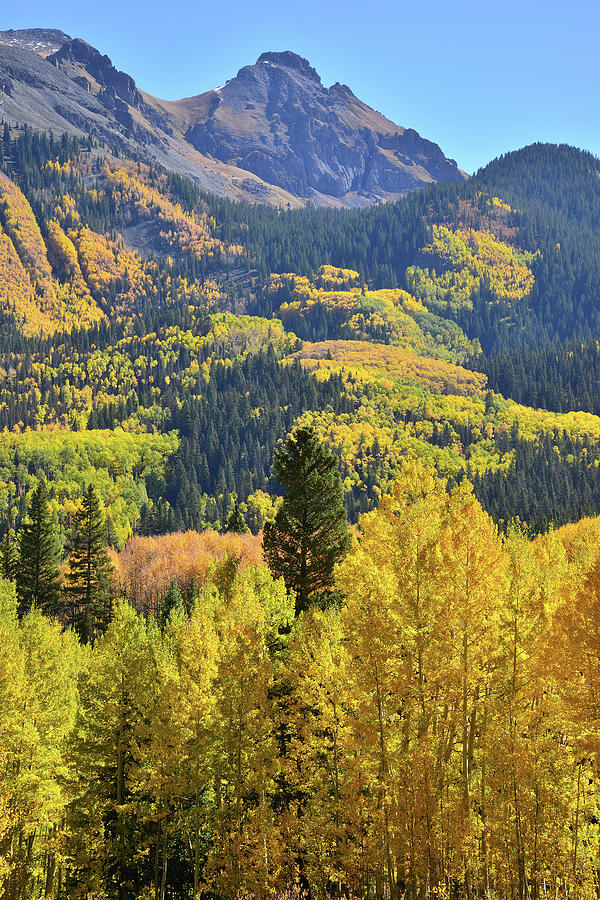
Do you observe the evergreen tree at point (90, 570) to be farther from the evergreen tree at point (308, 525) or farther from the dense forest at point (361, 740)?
the evergreen tree at point (308, 525)

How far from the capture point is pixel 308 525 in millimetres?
37719

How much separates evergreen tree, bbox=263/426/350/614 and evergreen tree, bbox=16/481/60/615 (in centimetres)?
4103

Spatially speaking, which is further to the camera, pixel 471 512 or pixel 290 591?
pixel 290 591

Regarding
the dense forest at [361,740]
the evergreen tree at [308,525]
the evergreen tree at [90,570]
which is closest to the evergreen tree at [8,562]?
the evergreen tree at [90,570]

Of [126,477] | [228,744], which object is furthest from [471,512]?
[126,477]

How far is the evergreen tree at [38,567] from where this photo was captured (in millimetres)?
71938

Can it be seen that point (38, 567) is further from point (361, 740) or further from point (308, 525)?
point (361, 740)

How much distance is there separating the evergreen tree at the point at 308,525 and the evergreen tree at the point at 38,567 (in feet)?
135

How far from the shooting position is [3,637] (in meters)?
41.1

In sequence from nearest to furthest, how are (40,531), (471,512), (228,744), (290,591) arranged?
1. (471,512)
2. (228,744)
3. (290,591)
4. (40,531)

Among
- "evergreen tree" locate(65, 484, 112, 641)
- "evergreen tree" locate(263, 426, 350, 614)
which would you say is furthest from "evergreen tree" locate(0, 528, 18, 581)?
"evergreen tree" locate(263, 426, 350, 614)

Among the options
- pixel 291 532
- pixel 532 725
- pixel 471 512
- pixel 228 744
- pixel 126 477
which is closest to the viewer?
pixel 471 512

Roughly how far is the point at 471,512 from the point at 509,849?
10974 mm

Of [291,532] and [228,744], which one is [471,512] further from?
[291,532]
